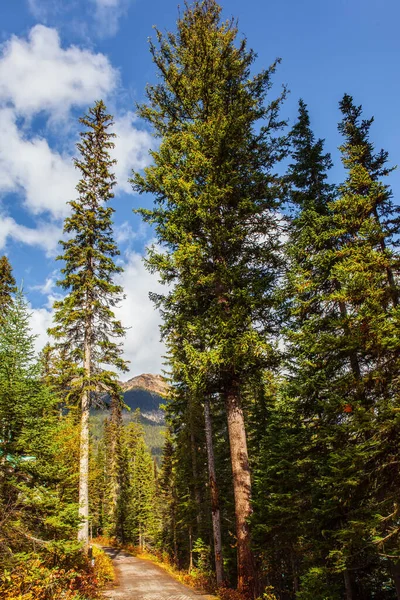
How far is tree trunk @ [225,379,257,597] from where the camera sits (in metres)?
8.64

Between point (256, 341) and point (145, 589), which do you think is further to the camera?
point (145, 589)

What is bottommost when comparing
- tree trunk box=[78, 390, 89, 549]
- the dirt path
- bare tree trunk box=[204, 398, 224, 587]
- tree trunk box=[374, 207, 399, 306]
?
the dirt path

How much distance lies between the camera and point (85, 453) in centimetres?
1556

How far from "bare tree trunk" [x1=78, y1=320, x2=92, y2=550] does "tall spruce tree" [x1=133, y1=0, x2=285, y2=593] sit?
26.5 feet

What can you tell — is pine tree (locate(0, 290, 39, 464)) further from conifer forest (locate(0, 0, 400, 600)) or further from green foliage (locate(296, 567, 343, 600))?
green foliage (locate(296, 567, 343, 600))

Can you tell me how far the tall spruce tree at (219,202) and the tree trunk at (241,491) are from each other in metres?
0.03

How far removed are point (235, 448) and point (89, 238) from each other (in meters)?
14.2

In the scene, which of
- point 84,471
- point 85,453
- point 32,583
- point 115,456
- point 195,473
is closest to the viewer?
point 32,583

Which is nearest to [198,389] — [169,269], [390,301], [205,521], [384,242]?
[169,269]

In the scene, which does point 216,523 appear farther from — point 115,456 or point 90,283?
point 115,456

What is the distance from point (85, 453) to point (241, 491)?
9272 millimetres

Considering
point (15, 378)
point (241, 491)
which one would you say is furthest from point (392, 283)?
point (15, 378)

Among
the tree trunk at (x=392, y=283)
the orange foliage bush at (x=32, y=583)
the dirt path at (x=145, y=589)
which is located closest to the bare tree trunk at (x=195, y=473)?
the dirt path at (x=145, y=589)

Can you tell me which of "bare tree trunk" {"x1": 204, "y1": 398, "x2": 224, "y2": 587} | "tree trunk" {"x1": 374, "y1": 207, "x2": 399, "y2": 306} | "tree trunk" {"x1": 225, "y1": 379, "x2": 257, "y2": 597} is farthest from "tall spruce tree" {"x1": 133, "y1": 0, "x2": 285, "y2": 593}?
"bare tree trunk" {"x1": 204, "y1": 398, "x2": 224, "y2": 587}
